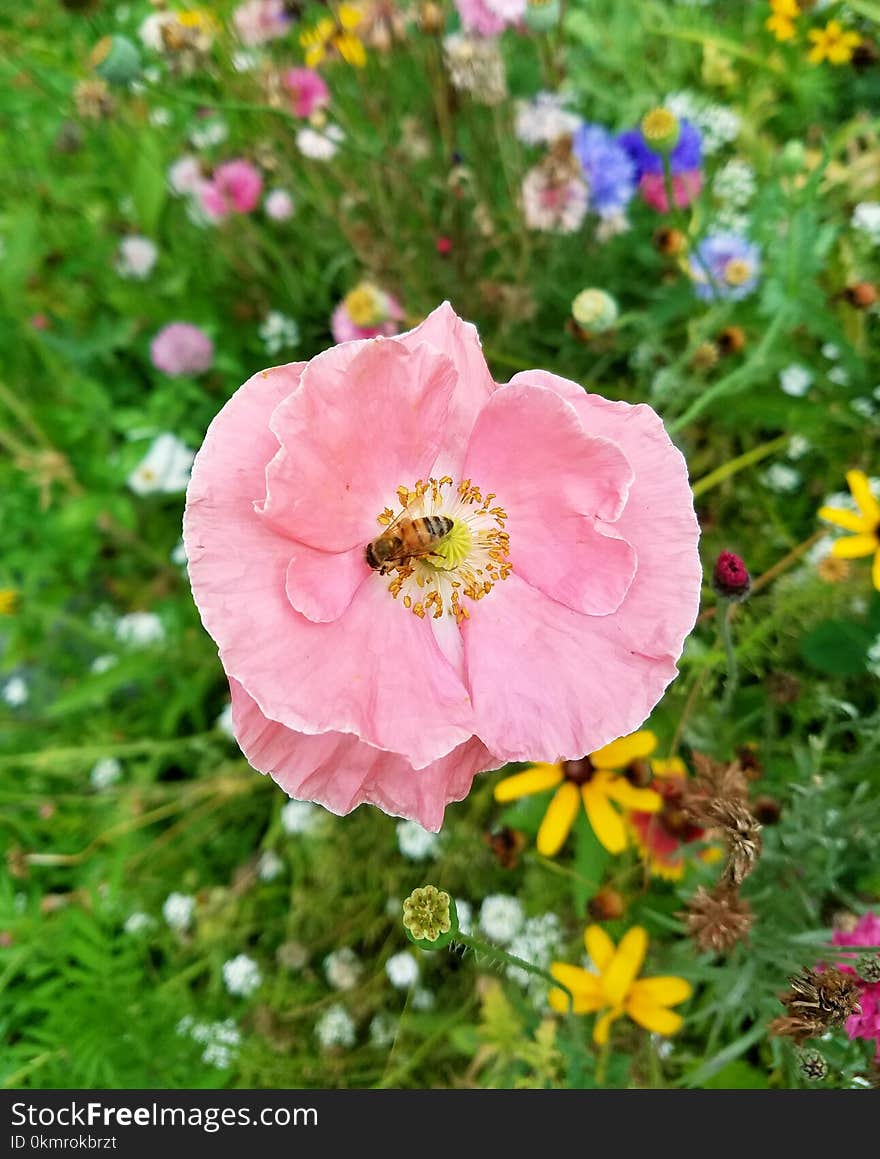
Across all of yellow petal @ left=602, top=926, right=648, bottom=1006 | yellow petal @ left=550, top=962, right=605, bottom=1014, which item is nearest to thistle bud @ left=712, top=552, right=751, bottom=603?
yellow petal @ left=602, top=926, right=648, bottom=1006

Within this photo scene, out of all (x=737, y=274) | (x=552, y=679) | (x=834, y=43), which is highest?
(x=834, y=43)

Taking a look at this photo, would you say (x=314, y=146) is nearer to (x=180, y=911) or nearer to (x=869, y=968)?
(x=180, y=911)

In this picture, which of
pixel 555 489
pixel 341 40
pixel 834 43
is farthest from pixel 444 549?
pixel 834 43

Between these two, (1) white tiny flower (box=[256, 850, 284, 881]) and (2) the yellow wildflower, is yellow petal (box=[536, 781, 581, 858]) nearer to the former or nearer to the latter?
(1) white tiny flower (box=[256, 850, 284, 881])

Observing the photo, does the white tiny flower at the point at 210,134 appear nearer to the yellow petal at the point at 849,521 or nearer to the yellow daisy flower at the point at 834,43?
the yellow daisy flower at the point at 834,43

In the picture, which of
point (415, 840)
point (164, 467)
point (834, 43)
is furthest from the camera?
point (164, 467)

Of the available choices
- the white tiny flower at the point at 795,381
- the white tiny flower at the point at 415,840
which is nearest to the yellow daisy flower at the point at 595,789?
the white tiny flower at the point at 415,840

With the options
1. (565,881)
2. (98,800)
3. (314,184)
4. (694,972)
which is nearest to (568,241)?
(314,184)
